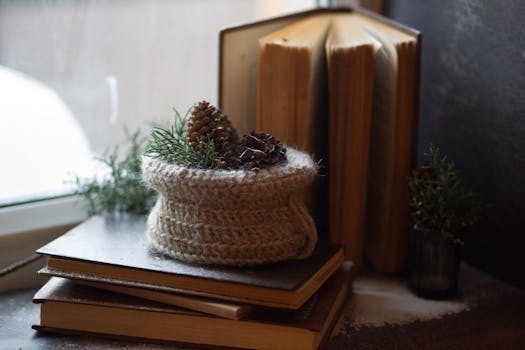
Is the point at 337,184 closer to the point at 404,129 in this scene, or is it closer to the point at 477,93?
the point at 404,129

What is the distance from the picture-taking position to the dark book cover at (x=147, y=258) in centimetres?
77

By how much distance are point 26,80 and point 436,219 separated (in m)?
0.59

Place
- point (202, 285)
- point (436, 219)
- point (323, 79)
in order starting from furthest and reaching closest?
point (323, 79)
point (436, 219)
point (202, 285)

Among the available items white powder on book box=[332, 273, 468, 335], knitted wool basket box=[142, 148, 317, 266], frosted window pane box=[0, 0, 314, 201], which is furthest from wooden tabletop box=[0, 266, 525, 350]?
frosted window pane box=[0, 0, 314, 201]

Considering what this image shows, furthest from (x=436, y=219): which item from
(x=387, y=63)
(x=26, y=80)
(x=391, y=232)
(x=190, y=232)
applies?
(x=26, y=80)

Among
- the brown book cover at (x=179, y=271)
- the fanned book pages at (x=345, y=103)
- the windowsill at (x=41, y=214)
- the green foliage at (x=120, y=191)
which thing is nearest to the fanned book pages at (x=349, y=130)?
the fanned book pages at (x=345, y=103)

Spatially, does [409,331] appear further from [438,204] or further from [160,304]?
[160,304]

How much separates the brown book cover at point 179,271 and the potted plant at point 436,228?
123mm

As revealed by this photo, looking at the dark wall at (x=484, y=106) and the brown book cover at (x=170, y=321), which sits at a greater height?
the dark wall at (x=484, y=106)

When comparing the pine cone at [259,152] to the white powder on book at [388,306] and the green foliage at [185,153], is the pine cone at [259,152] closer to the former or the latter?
the green foliage at [185,153]

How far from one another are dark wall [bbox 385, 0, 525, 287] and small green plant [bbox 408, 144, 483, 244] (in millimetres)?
56

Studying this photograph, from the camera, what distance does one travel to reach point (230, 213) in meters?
0.78

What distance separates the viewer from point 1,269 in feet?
3.13

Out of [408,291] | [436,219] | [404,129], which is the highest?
[404,129]
